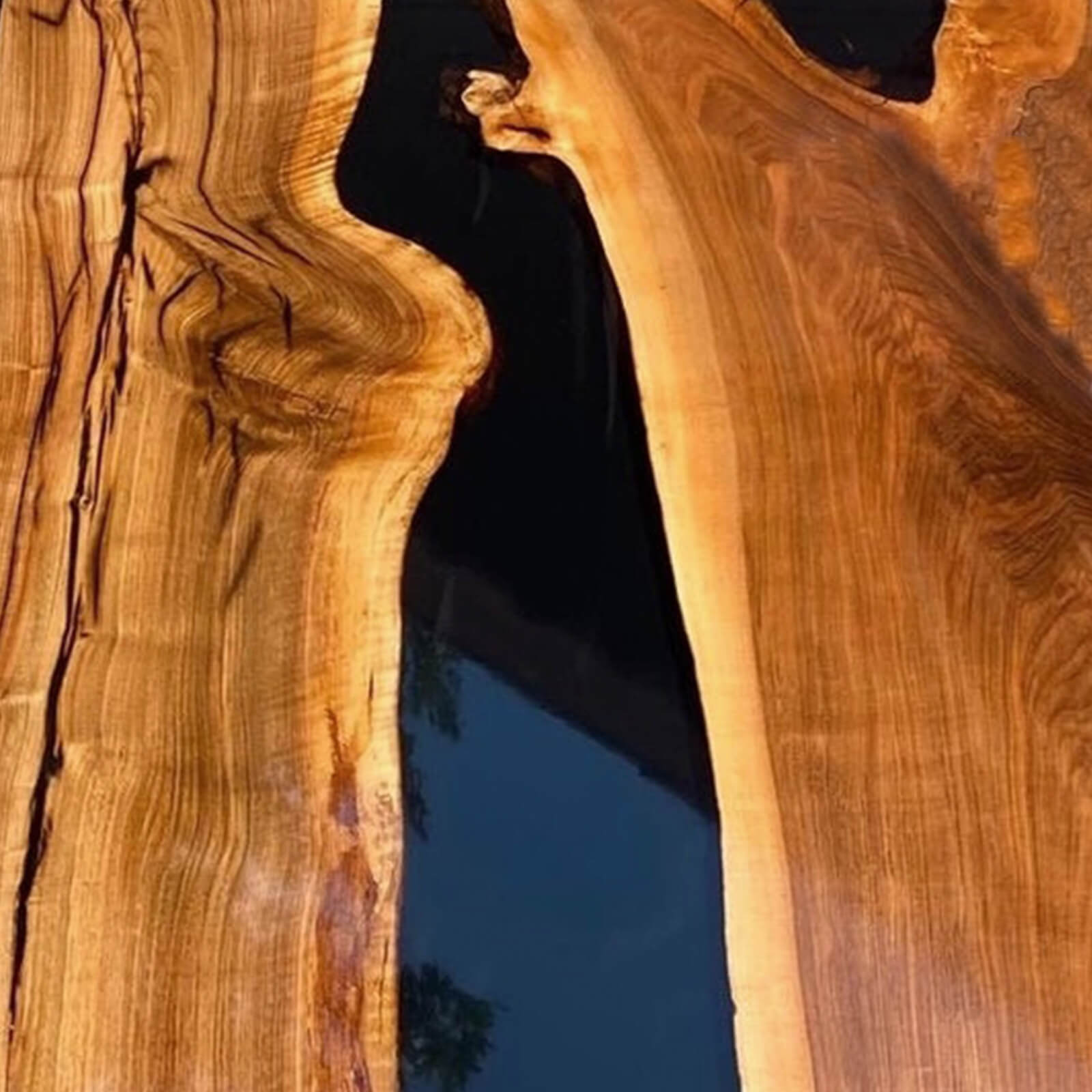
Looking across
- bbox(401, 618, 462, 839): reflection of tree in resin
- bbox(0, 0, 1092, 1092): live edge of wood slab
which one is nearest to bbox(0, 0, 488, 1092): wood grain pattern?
bbox(0, 0, 1092, 1092): live edge of wood slab

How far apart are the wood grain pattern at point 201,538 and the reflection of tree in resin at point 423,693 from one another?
103 mm

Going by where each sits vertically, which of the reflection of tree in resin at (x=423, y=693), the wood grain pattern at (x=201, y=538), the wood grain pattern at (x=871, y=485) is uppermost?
the wood grain pattern at (x=871, y=485)

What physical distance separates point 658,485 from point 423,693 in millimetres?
172

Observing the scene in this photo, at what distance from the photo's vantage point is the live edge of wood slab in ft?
2.57

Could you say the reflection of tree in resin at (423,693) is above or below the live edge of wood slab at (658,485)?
below

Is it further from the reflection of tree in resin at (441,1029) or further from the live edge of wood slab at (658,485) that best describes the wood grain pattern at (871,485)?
the reflection of tree in resin at (441,1029)

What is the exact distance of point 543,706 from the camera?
1.02 metres

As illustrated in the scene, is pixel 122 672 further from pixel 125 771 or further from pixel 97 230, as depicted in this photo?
pixel 97 230

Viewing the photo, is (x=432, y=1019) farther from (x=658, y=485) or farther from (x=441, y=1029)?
(x=658, y=485)

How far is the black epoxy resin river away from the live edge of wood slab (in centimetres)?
5

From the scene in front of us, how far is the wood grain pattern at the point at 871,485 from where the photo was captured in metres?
0.79

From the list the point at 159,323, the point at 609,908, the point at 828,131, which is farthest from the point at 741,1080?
the point at 828,131

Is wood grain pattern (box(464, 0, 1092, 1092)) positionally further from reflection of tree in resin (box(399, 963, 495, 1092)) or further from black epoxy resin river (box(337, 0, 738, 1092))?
reflection of tree in resin (box(399, 963, 495, 1092))

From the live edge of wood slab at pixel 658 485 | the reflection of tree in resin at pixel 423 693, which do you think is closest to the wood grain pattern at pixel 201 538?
the live edge of wood slab at pixel 658 485
